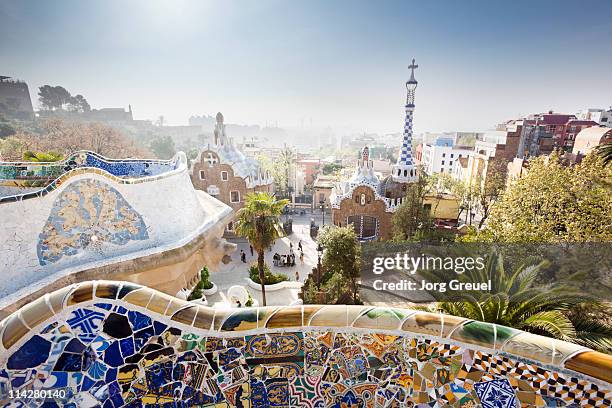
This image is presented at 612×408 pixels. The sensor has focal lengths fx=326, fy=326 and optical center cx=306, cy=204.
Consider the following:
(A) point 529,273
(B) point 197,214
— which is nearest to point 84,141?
(B) point 197,214

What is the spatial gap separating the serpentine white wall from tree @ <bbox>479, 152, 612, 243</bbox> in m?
8.68

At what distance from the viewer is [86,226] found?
530 cm

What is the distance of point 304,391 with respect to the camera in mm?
1944

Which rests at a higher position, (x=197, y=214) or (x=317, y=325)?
(x=317, y=325)

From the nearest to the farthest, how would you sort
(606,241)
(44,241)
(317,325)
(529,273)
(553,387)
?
(553,387) < (317,325) < (44,241) < (529,273) < (606,241)

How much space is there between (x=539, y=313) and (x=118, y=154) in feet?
108

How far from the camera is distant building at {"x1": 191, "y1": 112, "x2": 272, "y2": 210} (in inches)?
819

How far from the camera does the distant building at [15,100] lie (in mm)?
52188

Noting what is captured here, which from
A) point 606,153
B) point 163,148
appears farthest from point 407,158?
point 163,148

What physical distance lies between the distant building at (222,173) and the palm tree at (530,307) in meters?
16.0

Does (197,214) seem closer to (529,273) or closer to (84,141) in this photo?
(529,273)

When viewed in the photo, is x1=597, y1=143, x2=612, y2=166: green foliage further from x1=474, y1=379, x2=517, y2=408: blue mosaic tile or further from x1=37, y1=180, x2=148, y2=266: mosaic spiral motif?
x1=37, y1=180, x2=148, y2=266: mosaic spiral motif

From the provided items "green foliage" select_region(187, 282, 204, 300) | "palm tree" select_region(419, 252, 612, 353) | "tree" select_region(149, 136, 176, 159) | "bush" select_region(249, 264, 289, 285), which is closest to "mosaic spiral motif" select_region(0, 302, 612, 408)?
"palm tree" select_region(419, 252, 612, 353)

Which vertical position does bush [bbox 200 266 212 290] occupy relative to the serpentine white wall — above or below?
below
